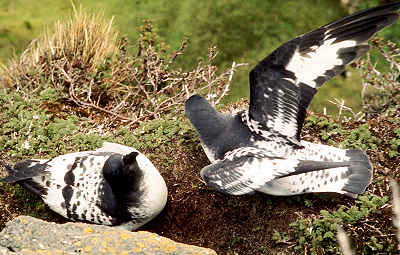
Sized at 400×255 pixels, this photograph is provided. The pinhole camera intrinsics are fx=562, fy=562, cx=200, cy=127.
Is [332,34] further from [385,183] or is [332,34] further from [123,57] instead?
[123,57]

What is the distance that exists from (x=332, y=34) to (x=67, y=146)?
1.85 metres

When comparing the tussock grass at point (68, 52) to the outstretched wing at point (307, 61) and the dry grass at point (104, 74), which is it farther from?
the outstretched wing at point (307, 61)

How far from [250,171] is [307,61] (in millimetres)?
609

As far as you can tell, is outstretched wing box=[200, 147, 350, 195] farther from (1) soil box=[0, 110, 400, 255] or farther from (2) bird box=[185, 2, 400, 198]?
(1) soil box=[0, 110, 400, 255]

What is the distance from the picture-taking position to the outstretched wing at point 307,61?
270cm

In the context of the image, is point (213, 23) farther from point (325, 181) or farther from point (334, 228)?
point (334, 228)

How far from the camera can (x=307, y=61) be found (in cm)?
276

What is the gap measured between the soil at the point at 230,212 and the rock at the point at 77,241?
2.78 ft

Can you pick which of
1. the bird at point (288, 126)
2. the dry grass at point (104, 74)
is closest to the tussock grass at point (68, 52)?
the dry grass at point (104, 74)

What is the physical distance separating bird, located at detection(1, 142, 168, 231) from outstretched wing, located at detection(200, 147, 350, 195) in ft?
1.43

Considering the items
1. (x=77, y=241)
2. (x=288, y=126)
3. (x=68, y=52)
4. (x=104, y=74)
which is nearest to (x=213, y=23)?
(x=104, y=74)

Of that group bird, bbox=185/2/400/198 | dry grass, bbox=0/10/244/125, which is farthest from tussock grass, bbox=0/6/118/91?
bird, bbox=185/2/400/198

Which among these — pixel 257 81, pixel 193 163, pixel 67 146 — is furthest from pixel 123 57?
pixel 257 81

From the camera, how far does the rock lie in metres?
2.14
